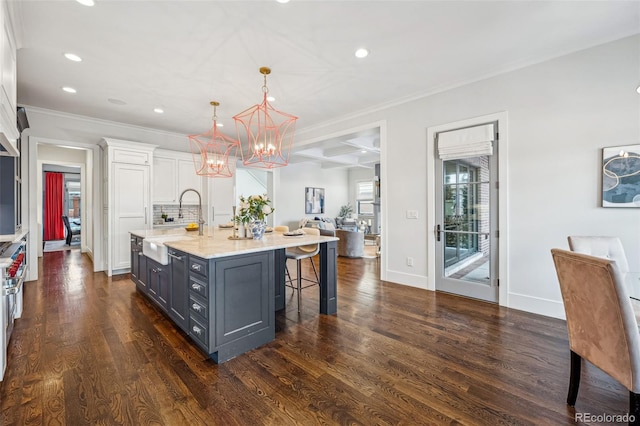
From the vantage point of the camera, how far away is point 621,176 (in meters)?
2.63

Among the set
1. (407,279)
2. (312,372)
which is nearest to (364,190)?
(407,279)

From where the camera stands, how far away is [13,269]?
2129 mm

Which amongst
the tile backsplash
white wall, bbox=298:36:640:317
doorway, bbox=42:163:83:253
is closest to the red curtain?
doorway, bbox=42:163:83:253

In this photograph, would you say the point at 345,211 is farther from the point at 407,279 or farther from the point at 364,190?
the point at 407,279

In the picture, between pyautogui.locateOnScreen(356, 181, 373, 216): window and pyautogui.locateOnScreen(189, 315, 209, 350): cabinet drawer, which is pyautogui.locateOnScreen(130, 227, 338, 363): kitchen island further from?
pyautogui.locateOnScreen(356, 181, 373, 216): window

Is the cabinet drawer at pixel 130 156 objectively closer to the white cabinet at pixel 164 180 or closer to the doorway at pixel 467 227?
the white cabinet at pixel 164 180

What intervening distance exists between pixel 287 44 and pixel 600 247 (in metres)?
3.36

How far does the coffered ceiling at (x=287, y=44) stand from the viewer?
2.32 meters

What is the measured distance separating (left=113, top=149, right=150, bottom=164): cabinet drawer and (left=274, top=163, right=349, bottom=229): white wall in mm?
3711

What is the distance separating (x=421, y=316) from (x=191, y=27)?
3708mm

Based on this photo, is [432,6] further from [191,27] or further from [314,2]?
[191,27]

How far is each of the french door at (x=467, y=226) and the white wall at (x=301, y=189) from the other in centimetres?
544

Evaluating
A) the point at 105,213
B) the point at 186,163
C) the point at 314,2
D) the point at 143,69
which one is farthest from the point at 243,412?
the point at 186,163

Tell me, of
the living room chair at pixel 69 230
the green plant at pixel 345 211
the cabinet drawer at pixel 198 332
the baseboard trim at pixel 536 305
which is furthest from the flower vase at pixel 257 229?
the green plant at pixel 345 211
